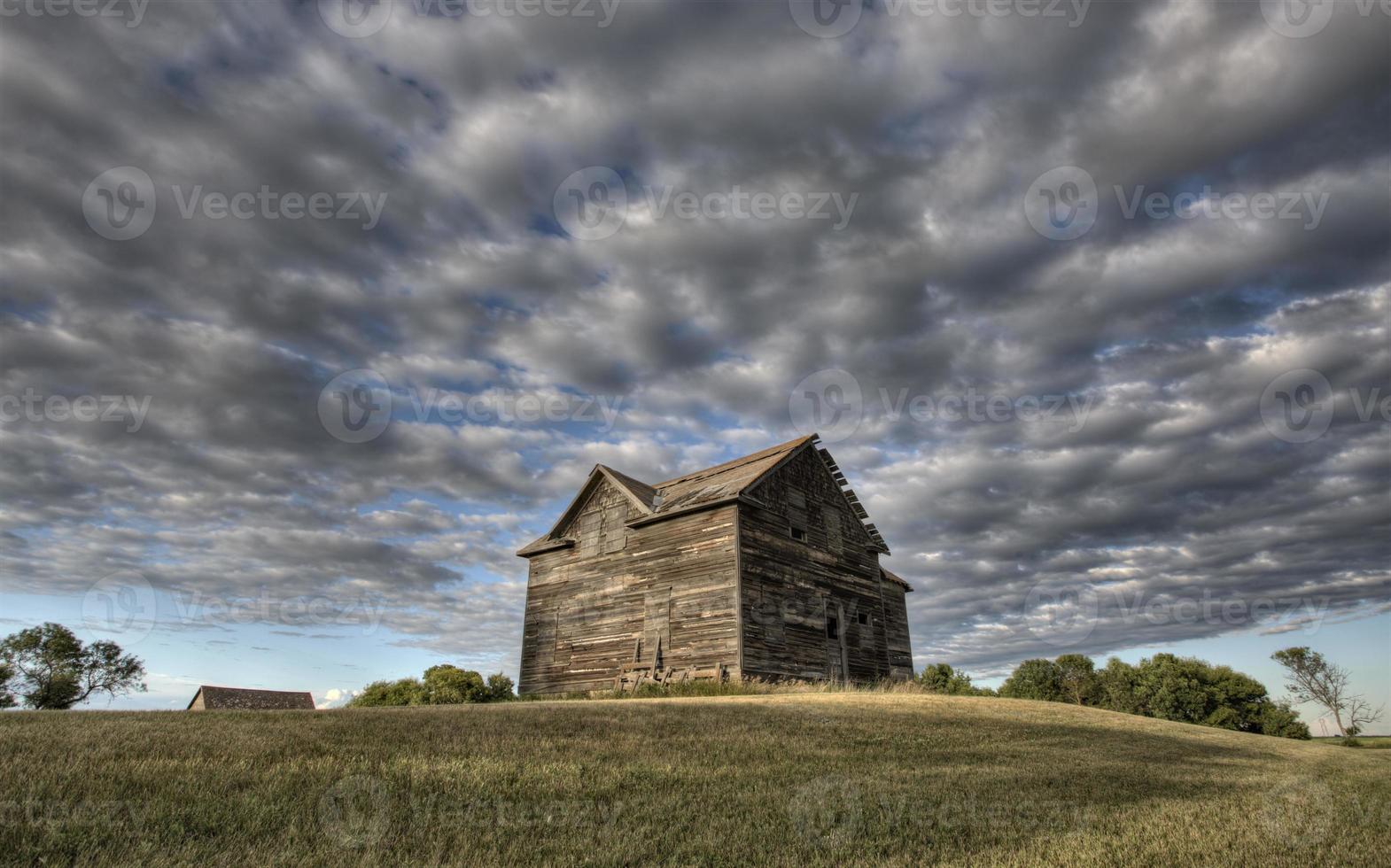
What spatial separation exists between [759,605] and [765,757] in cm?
1567

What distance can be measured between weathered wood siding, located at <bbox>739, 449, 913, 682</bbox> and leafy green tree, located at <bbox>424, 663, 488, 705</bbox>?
530 inches

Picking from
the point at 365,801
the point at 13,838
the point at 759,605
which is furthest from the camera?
the point at 759,605

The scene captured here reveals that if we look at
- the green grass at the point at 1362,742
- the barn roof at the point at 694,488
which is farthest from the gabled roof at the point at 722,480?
the green grass at the point at 1362,742

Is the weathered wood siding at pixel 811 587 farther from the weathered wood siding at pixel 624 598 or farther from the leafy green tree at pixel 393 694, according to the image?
the leafy green tree at pixel 393 694

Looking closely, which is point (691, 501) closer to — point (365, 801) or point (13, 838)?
point (365, 801)

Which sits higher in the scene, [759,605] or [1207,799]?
[759,605]

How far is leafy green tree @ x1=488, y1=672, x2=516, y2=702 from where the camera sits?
29.5 meters

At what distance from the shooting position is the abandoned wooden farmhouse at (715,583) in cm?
2458

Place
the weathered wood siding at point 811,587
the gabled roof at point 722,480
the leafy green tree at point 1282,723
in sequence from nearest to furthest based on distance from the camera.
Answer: the weathered wood siding at point 811,587 < the gabled roof at point 722,480 < the leafy green tree at point 1282,723

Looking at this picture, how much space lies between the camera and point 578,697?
26656 mm

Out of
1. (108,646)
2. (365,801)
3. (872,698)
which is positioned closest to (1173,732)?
(872,698)

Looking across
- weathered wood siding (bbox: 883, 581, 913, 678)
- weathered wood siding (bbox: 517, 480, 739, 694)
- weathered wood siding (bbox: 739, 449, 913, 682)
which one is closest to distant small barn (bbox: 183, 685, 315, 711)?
weathered wood siding (bbox: 517, 480, 739, 694)

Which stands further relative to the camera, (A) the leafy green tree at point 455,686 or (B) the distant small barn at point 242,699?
(B) the distant small barn at point 242,699

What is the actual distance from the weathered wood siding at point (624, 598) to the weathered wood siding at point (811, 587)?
48.0 inches
